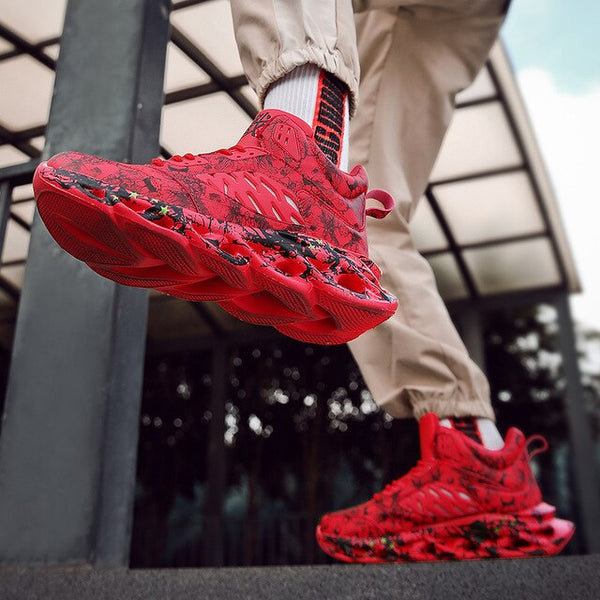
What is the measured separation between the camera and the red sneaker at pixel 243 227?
1.07 m

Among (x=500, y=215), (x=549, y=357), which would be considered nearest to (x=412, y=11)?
(x=500, y=215)

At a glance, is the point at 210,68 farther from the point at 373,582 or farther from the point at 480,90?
the point at 373,582

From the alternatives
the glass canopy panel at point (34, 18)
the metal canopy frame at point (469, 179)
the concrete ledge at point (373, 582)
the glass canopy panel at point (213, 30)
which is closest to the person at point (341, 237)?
the concrete ledge at point (373, 582)

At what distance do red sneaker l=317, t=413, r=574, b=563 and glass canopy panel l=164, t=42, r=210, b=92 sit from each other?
17.7ft

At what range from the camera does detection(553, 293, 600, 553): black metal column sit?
7.75m

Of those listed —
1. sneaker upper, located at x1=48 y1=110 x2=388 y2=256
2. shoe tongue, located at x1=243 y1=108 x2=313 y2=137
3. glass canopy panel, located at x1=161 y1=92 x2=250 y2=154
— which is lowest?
sneaker upper, located at x1=48 y1=110 x2=388 y2=256

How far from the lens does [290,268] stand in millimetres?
1198

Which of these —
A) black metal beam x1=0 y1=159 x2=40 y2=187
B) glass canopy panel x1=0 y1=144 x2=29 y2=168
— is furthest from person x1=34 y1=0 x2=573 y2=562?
glass canopy panel x1=0 y1=144 x2=29 y2=168

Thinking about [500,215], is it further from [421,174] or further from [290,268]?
[290,268]

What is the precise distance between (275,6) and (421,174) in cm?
97

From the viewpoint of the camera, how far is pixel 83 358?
1.68m

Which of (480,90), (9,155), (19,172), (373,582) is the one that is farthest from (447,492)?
(9,155)

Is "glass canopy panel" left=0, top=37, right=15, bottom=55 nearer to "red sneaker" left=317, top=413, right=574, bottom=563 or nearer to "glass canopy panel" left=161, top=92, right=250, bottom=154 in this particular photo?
"glass canopy panel" left=161, top=92, right=250, bottom=154

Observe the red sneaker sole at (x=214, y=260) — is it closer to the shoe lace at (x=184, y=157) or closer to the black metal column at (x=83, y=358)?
the shoe lace at (x=184, y=157)
